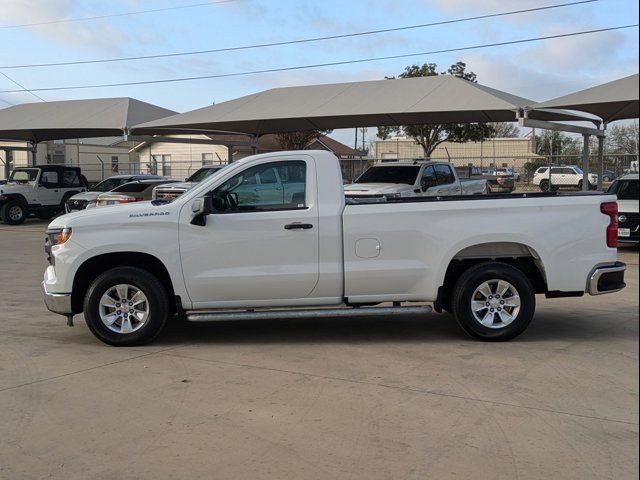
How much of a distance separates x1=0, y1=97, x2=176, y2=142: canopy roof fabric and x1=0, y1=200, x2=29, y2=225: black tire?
134 inches

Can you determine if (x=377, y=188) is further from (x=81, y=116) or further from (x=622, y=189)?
(x=81, y=116)

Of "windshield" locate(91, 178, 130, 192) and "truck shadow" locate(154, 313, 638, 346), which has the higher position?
"windshield" locate(91, 178, 130, 192)

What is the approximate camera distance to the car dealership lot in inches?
160

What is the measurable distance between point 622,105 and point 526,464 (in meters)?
14.3

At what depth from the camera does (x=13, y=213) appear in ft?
73.4

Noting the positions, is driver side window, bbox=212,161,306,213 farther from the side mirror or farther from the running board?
the running board

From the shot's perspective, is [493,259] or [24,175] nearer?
[493,259]

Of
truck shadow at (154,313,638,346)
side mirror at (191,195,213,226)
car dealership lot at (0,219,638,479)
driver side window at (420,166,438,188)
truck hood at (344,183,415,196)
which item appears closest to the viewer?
car dealership lot at (0,219,638,479)

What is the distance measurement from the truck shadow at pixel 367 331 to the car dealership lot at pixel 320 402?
1.3 inches

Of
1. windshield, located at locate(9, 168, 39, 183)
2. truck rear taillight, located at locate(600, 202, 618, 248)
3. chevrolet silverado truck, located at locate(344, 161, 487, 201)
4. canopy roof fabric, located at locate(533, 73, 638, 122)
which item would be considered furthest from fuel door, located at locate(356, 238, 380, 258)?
windshield, located at locate(9, 168, 39, 183)

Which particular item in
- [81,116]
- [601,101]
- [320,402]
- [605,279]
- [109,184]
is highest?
[81,116]

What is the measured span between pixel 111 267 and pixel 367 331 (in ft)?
9.63

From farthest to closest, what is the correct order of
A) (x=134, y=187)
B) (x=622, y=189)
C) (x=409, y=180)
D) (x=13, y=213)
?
(x=13, y=213) < (x=134, y=187) < (x=409, y=180) < (x=622, y=189)

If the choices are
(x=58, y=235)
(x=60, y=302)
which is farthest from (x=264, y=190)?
(x=60, y=302)
